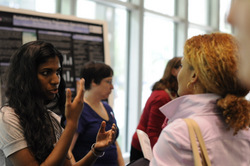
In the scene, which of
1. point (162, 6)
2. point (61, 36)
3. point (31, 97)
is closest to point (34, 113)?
point (31, 97)

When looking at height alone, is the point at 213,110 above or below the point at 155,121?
above

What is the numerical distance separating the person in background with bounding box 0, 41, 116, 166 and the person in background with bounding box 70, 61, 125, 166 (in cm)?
71

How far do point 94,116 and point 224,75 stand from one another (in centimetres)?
151

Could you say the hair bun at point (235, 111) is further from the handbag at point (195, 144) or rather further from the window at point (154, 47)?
the window at point (154, 47)

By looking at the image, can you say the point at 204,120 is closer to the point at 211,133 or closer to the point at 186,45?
the point at 211,133

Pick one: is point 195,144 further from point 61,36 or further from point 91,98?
point 61,36

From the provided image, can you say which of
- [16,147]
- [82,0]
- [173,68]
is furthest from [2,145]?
[82,0]

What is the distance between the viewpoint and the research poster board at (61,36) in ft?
9.51

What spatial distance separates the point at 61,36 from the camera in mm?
3330

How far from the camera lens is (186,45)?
1235mm

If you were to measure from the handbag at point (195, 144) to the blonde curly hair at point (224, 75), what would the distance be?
13 cm

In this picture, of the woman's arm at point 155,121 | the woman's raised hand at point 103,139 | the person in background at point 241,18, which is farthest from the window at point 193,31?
the person in background at point 241,18

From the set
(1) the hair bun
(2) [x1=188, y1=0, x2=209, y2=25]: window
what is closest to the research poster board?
(1) the hair bun

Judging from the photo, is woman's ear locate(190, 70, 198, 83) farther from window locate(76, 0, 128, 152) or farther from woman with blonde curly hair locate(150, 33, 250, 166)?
window locate(76, 0, 128, 152)
